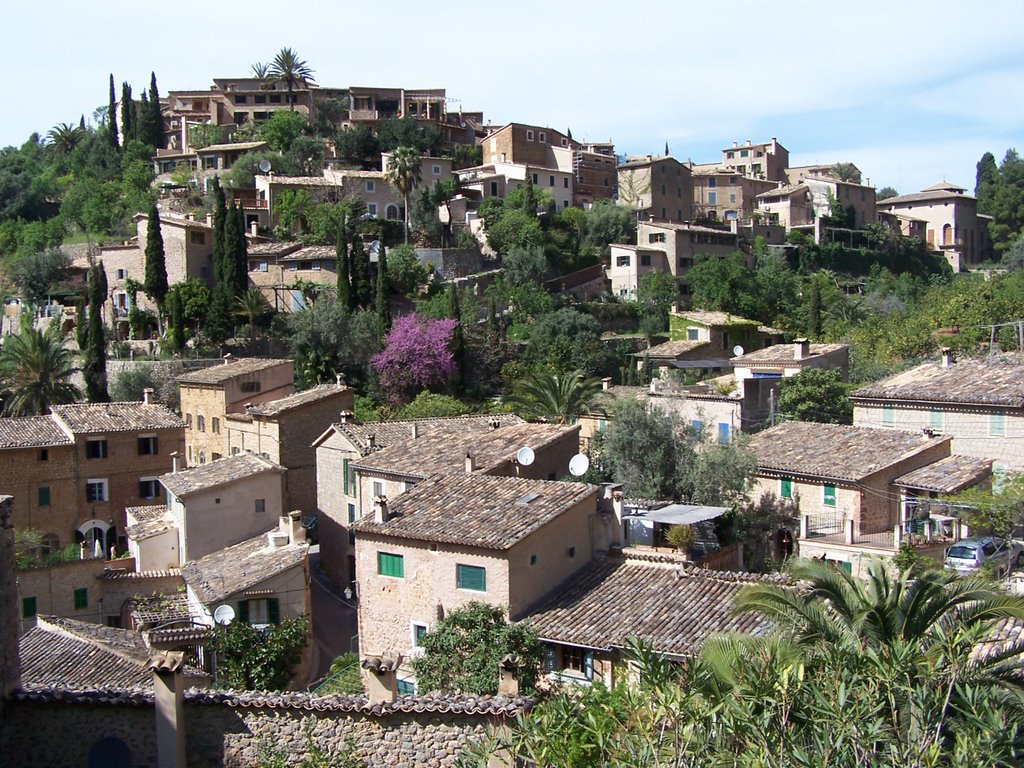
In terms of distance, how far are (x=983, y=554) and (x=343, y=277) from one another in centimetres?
3570

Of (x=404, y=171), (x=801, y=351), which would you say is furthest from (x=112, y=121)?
(x=801, y=351)

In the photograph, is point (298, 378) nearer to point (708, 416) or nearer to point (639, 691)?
point (708, 416)

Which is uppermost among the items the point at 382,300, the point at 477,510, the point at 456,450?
the point at 382,300

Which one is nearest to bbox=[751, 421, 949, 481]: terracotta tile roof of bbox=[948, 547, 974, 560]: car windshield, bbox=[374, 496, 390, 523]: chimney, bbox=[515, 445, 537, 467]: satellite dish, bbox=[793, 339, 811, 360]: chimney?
bbox=[948, 547, 974, 560]: car windshield

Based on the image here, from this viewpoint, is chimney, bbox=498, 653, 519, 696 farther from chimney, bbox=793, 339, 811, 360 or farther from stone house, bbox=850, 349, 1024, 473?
chimney, bbox=793, 339, 811, 360

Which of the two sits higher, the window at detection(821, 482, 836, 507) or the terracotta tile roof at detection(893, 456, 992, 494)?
the terracotta tile roof at detection(893, 456, 992, 494)

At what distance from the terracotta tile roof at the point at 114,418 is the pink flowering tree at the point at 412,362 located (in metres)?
10.5

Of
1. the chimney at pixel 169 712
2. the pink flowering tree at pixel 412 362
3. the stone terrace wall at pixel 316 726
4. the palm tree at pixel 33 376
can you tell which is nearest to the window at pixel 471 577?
the stone terrace wall at pixel 316 726

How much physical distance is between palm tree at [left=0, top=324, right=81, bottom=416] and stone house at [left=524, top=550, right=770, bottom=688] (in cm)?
3228

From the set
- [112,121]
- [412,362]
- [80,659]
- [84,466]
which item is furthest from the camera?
[112,121]

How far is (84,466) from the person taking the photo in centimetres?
3794

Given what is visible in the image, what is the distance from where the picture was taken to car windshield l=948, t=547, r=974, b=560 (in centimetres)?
2319

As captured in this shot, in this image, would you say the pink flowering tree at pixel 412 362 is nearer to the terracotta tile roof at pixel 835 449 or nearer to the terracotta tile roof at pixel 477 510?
the terracotta tile roof at pixel 835 449

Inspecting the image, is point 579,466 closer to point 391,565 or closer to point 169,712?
point 391,565
